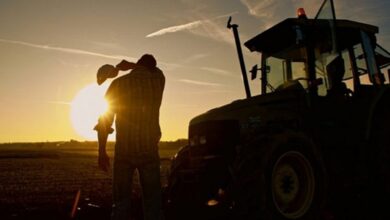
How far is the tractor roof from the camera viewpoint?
5949 millimetres

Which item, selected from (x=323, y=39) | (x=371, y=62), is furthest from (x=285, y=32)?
(x=371, y=62)

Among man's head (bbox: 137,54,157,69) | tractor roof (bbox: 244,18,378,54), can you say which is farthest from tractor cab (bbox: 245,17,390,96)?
man's head (bbox: 137,54,157,69)

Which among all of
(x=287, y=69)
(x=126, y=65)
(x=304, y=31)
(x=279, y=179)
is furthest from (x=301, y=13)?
(x=126, y=65)

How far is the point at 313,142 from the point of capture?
529cm

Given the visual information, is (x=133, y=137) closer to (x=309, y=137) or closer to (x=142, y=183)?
(x=142, y=183)

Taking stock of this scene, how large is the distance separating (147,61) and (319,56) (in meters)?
2.75

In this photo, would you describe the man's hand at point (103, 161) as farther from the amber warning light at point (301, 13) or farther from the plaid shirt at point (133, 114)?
the amber warning light at point (301, 13)

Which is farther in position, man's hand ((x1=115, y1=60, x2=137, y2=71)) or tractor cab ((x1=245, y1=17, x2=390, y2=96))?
tractor cab ((x1=245, y1=17, x2=390, y2=96))

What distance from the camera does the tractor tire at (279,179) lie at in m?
4.57

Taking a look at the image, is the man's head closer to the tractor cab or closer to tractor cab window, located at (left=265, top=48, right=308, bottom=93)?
the tractor cab

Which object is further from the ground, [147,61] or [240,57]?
[240,57]

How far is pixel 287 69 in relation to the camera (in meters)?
6.72

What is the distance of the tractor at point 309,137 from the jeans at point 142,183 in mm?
1007

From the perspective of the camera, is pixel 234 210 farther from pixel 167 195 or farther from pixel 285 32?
pixel 285 32
